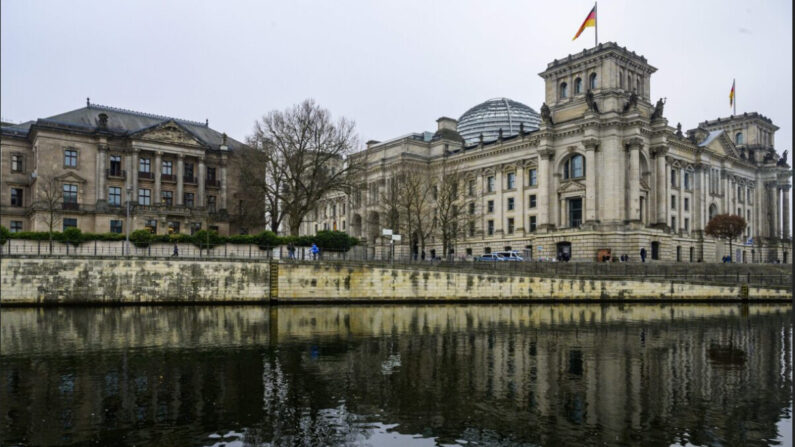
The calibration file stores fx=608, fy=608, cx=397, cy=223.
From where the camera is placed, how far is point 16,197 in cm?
7138

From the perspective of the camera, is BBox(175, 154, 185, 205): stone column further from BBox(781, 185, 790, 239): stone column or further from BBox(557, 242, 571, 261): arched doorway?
BBox(781, 185, 790, 239): stone column

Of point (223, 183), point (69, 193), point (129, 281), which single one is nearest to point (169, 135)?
point (223, 183)

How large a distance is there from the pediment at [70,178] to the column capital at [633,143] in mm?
64614

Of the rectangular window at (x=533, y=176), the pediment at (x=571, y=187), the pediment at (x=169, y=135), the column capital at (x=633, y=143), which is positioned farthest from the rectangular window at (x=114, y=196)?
the column capital at (x=633, y=143)

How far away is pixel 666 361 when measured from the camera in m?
22.3

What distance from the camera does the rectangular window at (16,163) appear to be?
7131 cm

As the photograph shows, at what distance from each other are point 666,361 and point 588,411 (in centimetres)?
906

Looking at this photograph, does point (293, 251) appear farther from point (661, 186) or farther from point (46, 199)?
point (661, 186)

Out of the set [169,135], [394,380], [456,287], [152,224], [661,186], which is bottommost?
[394,380]

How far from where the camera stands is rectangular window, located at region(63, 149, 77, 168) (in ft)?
226

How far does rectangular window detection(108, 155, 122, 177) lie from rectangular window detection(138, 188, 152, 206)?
309 cm

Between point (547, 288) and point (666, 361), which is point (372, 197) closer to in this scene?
point (547, 288)

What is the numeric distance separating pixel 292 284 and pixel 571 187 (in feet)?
143

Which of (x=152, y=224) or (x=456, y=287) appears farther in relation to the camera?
(x=152, y=224)
